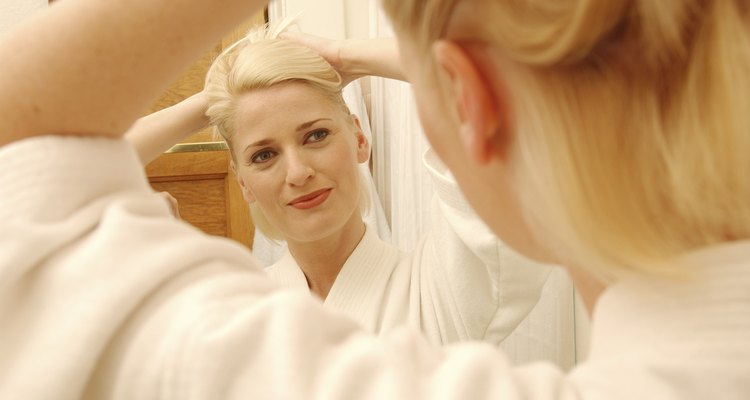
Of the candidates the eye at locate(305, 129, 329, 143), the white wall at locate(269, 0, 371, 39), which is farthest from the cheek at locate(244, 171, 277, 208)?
the white wall at locate(269, 0, 371, 39)

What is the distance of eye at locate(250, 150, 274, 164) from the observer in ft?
4.66

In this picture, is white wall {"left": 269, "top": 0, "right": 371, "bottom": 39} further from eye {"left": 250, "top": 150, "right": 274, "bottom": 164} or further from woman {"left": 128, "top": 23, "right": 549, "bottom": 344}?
eye {"left": 250, "top": 150, "right": 274, "bottom": 164}

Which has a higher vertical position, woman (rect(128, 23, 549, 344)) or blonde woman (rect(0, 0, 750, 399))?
blonde woman (rect(0, 0, 750, 399))

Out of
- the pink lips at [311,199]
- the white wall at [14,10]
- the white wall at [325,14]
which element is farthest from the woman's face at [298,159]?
the white wall at [14,10]

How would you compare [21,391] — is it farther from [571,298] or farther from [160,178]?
[160,178]

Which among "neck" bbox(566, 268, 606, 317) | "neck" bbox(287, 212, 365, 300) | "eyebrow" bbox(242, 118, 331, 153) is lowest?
"neck" bbox(287, 212, 365, 300)

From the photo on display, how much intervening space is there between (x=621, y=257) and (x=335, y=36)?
1.83m

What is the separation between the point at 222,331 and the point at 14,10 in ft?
7.27

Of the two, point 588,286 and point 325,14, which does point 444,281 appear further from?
point 325,14

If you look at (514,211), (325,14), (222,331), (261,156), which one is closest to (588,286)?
(514,211)

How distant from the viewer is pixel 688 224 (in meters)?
0.39

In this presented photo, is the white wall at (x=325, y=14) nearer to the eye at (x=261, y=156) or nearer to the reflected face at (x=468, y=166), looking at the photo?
the eye at (x=261, y=156)

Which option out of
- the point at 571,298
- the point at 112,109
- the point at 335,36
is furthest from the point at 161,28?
the point at 335,36

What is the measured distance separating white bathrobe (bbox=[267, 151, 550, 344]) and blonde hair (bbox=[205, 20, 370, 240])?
32 centimetres
